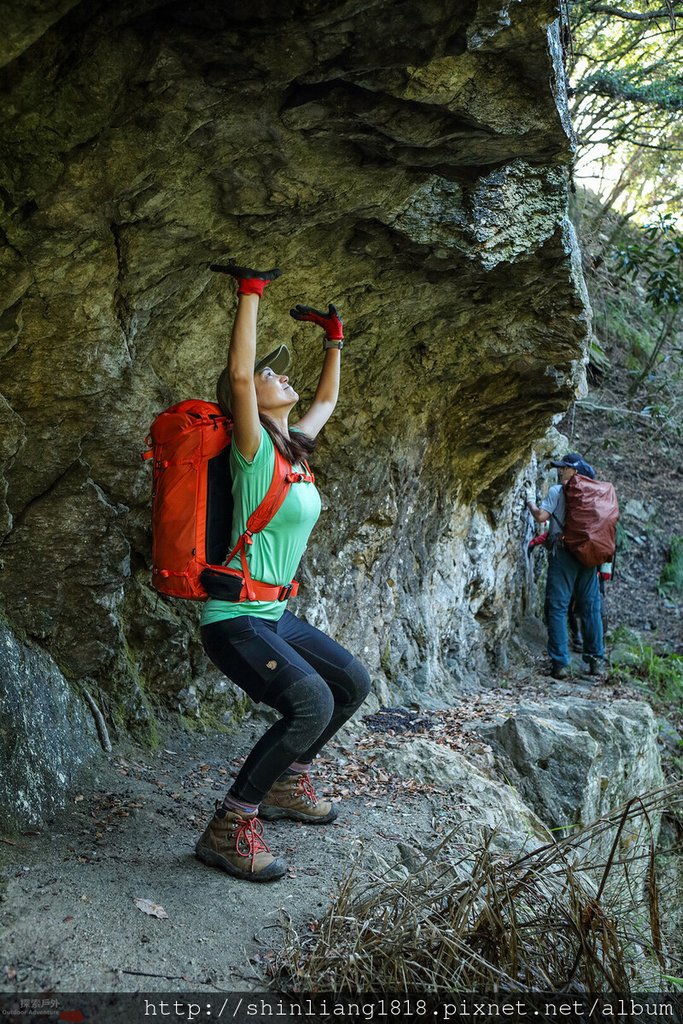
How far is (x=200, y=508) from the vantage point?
3729mm

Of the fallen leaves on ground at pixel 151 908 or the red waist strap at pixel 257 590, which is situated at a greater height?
the red waist strap at pixel 257 590

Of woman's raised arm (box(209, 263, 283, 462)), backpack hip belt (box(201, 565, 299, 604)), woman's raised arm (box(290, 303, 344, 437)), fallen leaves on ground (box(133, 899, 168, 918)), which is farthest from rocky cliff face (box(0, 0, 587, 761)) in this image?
fallen leaves on ground (box(133, 899, 168, 918))

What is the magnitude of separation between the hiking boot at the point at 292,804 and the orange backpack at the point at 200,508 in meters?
1.15

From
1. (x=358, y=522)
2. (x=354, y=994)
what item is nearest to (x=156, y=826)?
(x=354, y=994)

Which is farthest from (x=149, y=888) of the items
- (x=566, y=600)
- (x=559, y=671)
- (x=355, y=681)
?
(x=559, y=671)

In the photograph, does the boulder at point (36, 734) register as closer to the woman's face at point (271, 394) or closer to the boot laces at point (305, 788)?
the boot laces at point (305, 788)

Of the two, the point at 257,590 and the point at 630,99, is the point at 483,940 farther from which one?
the point at 630,99

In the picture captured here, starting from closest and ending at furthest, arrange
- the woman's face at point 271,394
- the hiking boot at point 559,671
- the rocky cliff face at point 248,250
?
the rocky cliff face at point 248,250 < the woman's face at point 271,394 < the hiking boot at point 559,671

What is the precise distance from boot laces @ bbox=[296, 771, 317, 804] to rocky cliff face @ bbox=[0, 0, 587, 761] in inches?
46.5

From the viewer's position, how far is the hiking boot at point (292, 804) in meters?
4.38

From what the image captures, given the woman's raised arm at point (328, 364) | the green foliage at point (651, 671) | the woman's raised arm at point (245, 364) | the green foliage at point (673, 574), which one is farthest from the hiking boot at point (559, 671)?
the woman's raised arm at point (245, 364)

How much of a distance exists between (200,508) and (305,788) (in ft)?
5.50

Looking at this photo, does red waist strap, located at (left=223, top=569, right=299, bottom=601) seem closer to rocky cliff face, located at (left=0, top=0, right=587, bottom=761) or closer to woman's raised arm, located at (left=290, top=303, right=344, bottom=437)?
woman's raised arm, located at (left=290, top=303, right=344, bottom=437)

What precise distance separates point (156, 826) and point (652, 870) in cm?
232
